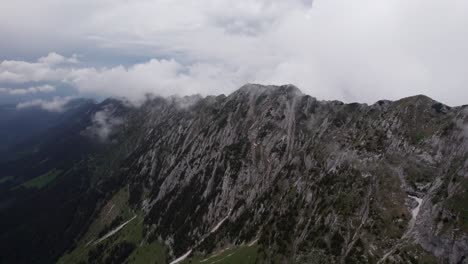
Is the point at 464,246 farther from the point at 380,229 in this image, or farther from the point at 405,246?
the point at 380,229

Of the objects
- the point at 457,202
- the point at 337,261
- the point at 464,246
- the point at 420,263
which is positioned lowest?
the point at 337,261

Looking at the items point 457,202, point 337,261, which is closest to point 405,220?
point 457,202

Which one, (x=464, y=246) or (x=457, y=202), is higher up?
(x=457, y=202)

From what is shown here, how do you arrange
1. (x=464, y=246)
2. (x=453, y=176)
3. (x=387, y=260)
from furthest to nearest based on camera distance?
(x=453, y=176) → (x=387, y=260) → (x=464, y=246)

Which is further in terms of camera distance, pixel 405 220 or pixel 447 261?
pixel 405 220

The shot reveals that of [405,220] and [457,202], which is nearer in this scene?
[457,202]

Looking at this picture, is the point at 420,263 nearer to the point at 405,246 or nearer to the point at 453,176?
the point at 405,246

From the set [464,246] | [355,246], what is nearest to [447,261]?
[464,246]

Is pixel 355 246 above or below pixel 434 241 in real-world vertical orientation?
below

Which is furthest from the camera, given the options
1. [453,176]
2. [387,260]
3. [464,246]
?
[453,176]
